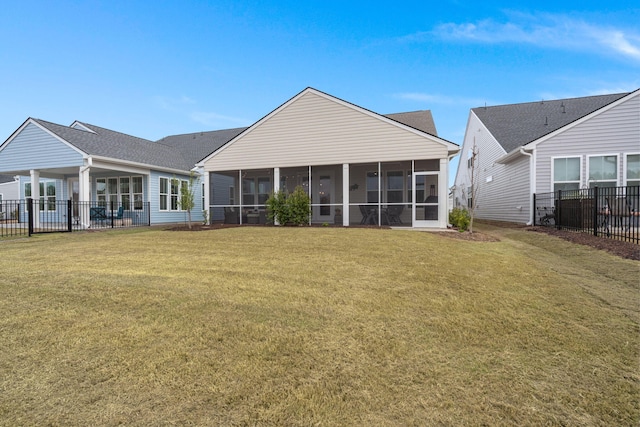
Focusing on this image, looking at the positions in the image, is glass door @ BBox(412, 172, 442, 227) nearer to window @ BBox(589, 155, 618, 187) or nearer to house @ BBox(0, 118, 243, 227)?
window @ BBox(589, 155, 618, 187)

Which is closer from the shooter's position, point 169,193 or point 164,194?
point 164,194

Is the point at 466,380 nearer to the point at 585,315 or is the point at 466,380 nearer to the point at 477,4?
the point at 585,315

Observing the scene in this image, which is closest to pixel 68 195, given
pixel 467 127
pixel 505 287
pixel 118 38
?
pixel 118 38

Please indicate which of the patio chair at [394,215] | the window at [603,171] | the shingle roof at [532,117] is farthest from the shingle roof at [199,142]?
the window at [603,171]

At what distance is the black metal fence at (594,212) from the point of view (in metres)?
8.54

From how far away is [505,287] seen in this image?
4.14m

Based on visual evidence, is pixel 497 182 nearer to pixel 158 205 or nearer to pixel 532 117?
pixel 532 117

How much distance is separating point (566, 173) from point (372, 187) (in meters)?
8.72

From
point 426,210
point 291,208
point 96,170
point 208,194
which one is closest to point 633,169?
point 426,210

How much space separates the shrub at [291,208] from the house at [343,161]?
976 mm

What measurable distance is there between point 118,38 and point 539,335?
2163 centimetres

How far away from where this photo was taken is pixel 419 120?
18656mm

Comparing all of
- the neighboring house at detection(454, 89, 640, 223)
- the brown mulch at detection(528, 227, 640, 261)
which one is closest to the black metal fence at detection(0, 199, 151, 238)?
the neighboring house at detection(454, 89, 640, 223)

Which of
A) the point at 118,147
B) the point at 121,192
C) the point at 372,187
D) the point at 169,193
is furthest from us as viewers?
the point at 169,193
